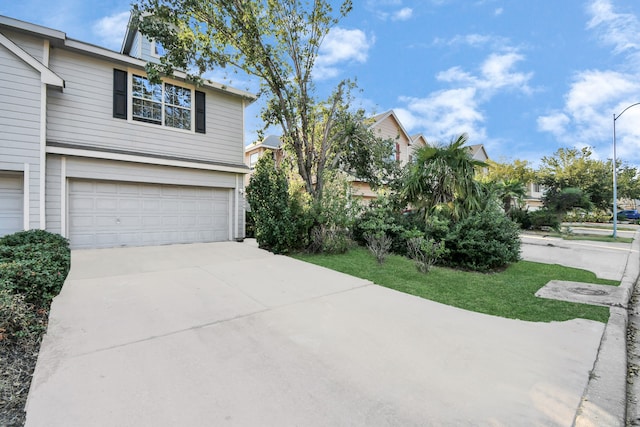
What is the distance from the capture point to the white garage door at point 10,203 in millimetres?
7477

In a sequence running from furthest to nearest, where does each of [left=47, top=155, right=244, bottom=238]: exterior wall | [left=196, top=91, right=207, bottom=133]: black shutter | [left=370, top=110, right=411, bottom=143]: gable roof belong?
1. [left=370, top=110, right=411, bottom=143]: gable roof
2. [left=196, top=91, right=207, bottom=133]: black shutter
3. [left=47, top=155, right=244, bottom=238]: exterior wall

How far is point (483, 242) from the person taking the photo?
736 cm

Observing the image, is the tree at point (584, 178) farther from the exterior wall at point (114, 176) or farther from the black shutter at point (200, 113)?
the black shutter at point (200, 113)

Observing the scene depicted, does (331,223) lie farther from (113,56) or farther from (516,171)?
(516,171)

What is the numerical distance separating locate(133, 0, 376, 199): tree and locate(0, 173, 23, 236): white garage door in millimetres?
4403

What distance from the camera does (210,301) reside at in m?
4.39

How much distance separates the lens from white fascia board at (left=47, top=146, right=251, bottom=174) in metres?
7.88

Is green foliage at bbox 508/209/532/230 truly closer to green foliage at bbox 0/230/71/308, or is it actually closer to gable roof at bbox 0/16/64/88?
green foliage at bbox 0/230/71/308

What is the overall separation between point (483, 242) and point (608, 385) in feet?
17.0

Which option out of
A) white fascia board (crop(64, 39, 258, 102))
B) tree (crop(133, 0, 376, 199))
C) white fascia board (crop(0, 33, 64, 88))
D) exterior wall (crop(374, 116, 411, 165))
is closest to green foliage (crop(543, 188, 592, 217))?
exterior wall (crop(374, 116, 411, 165))

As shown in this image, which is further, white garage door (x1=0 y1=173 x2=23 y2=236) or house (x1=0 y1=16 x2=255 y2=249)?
white garage door (x1=0 y1=173 x2=23 y2=236)

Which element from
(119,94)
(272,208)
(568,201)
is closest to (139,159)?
(119,94)

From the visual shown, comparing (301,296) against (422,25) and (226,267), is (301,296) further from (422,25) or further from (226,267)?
(422,25)

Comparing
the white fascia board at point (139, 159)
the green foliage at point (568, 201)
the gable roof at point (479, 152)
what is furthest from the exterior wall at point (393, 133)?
the gable roof at point (479, 152)
